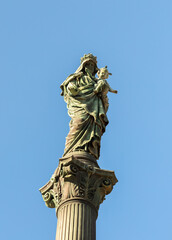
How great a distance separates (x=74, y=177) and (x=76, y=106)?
4.31m

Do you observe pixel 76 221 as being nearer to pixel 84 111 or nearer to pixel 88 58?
pixel 84 111

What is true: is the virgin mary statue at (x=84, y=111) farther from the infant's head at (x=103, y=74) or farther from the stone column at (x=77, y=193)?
the stone column at (x=77, y=193)

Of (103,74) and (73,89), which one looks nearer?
(73,89)

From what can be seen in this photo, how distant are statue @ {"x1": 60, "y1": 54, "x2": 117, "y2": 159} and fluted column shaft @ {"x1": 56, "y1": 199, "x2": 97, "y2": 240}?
2698 millimetres

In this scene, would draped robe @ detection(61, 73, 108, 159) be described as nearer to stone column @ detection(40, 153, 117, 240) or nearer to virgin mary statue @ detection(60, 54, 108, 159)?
virgin mary statue @ detection(60, 54, 108, 159)

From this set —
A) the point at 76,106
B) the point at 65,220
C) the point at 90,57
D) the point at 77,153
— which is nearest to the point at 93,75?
the point at 90,57

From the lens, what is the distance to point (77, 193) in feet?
55.1

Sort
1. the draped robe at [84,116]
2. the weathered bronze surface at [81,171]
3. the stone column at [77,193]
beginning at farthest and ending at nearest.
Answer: the draped robe at [84,116] → the weathered bronze surface at [81,171] → the stone column at [77,193]

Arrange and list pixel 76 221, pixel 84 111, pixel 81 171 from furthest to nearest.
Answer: pixel 84 111, pixel 81 171, pixel 76 221

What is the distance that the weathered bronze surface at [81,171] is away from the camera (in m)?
16.2

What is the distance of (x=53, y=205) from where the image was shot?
17.9 metres

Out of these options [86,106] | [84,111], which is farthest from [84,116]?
[86,106]

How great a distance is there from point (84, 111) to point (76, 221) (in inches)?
216

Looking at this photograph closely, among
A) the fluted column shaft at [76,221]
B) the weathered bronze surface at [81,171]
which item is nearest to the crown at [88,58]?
the weathered bronze surface at [81,171]
